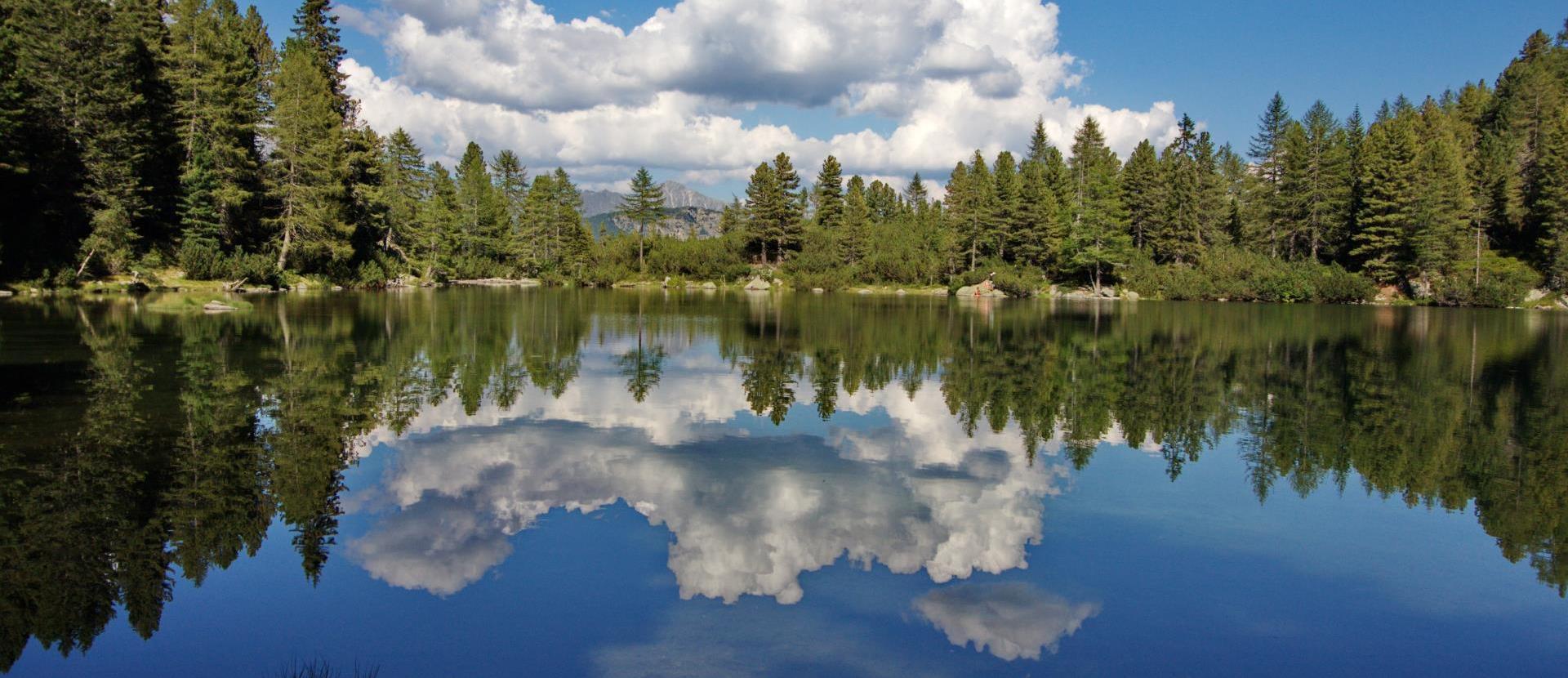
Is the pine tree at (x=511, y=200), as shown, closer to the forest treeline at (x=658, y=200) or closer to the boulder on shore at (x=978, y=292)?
the forest treeline at (x=658, y=200)

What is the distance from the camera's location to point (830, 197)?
9344 cm

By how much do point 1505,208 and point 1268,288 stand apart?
20434 mm

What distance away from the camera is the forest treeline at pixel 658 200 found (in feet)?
136

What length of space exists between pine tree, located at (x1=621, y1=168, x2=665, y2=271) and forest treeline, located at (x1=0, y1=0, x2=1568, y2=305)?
0.37m

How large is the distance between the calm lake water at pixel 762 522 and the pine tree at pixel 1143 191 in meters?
62.8

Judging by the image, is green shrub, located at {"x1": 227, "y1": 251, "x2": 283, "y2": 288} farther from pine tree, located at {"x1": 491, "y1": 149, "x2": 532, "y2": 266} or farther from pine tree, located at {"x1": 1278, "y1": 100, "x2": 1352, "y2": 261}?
pine tree, located at {"x1": 1278, "y1": 100, "x2": 1352, "y2": 261}

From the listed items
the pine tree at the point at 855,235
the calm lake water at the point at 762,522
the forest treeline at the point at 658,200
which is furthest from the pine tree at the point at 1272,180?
the calm lake water at the point at 762,522

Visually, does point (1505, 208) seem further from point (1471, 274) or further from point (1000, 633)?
point (1000, 633)

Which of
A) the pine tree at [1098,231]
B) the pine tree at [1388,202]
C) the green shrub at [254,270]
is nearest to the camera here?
the green shrub at [254,270]

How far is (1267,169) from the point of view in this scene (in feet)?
295

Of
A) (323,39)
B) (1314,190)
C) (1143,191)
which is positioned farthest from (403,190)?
(1314,190)

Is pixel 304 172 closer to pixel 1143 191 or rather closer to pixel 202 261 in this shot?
pixel 202 261

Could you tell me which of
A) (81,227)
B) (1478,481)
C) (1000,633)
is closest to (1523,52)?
(1478,481)

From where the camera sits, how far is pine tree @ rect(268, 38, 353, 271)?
50.2 metres
